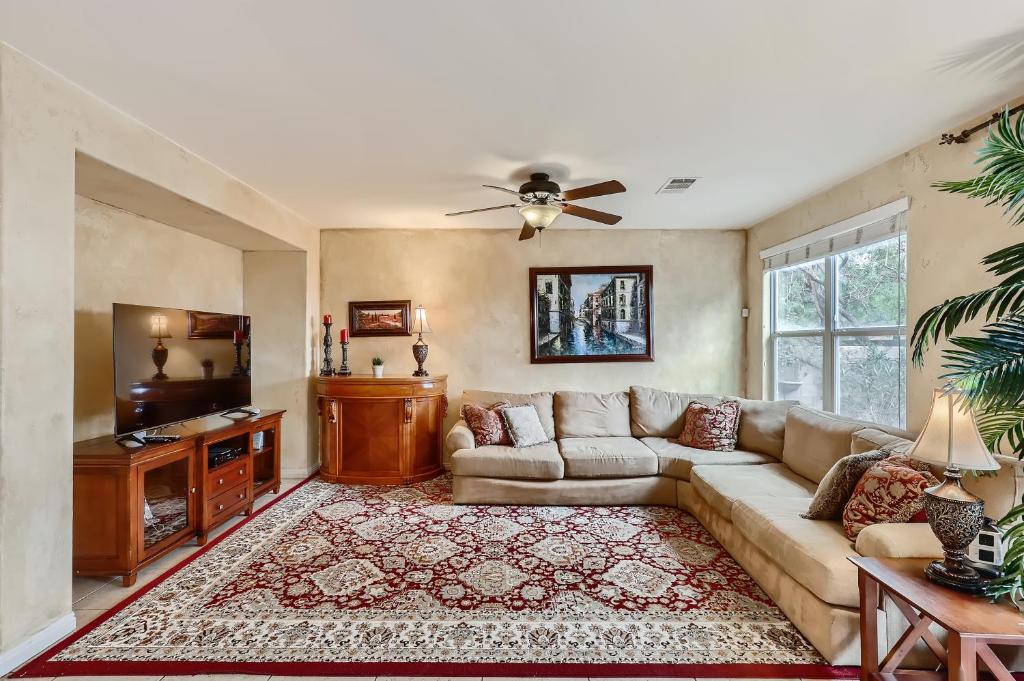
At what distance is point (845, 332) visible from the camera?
11.9 feet

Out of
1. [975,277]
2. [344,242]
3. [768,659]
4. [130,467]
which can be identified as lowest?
[768,659]

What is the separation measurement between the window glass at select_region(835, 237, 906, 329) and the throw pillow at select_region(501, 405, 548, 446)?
8.77 ft

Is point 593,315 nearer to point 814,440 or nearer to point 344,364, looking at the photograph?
point 814,440

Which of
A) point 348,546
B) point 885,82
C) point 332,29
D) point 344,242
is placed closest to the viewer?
point 332,29

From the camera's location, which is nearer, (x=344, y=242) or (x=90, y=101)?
(x=90, y=101)

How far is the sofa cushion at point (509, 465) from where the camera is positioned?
3803mm

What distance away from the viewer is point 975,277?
98.7 inches

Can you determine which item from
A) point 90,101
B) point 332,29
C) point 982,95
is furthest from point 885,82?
point 90,101

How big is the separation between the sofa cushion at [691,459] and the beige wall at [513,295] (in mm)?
1246

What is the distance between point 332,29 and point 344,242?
3405mm

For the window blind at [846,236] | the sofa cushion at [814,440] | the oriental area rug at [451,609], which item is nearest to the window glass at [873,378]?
the sofa cushion at [814,440]

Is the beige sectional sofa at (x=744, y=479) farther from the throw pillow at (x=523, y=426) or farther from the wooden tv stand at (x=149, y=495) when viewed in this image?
the wooden tv stand at (x=149, y=495)

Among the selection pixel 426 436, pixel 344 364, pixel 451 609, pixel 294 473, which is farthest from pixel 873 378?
pixel 294 473

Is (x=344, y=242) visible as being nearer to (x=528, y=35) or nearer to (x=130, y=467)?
(x=130, y=467)
